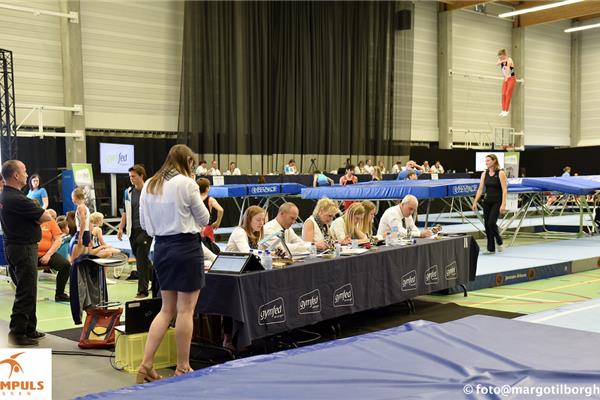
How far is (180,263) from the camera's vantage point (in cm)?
403

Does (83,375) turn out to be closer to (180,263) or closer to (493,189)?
(180,263)

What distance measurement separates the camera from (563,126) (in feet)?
90.3

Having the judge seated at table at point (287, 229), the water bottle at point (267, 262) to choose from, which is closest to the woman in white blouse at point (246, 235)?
the judge seated at table at point (287, 229)

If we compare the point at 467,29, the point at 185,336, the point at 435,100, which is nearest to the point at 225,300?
the point at 185,336

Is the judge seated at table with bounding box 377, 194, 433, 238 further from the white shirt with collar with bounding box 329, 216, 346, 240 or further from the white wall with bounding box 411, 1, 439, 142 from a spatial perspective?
the white wall with bounding box 411, 1, 439, 142

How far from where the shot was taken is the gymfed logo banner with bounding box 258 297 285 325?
4621mm

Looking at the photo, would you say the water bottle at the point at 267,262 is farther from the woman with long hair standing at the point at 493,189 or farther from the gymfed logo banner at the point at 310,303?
the woman with long hair standing at the point at 493,189

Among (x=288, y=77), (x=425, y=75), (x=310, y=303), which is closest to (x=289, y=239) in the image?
(x=310, y=303)

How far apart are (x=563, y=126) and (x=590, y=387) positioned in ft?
88.4

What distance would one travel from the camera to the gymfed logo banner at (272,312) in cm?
462

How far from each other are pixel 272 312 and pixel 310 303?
433 mm

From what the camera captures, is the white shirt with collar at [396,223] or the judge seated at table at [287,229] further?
the white shirt with collar at [396,223]

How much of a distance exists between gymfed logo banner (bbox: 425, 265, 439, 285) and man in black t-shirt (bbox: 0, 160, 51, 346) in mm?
3433

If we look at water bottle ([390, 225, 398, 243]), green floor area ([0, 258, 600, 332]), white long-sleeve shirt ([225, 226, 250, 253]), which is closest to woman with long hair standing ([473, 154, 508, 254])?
green floor area ([0, 258, 600, 332])
